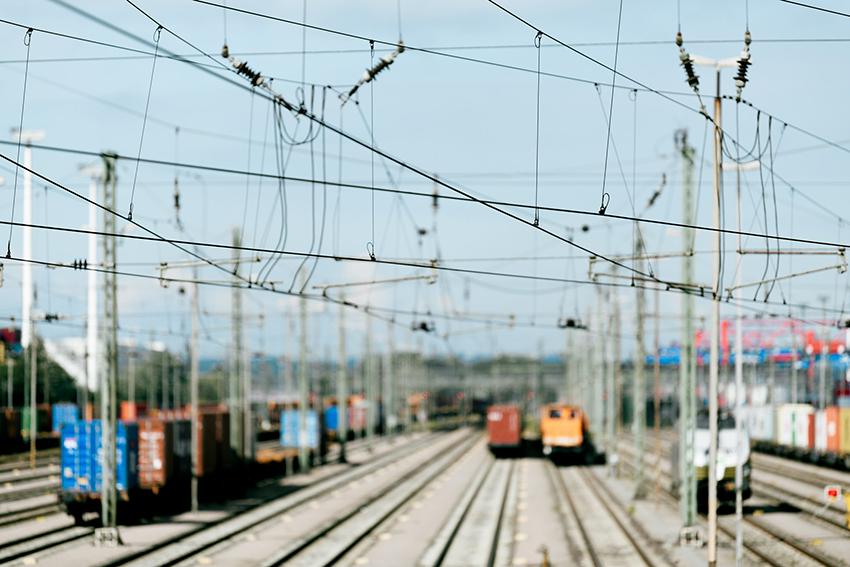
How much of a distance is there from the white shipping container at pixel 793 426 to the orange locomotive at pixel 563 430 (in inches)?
538

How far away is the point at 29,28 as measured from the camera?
16.6 m

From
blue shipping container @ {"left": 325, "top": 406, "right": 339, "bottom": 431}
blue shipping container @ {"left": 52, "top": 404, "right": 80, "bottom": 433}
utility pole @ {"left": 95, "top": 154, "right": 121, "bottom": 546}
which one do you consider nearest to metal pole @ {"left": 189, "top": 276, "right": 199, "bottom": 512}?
utility pole @ {"left": 95, "top": 154, "right": 121, "bottom": 546}

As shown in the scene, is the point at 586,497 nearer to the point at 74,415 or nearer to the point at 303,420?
the point at 303,420

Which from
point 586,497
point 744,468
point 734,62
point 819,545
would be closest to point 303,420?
point 586,497

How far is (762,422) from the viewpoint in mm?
91312

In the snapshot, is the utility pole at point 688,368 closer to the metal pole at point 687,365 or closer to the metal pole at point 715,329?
the metal pole at point 687,365

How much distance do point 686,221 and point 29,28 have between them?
21.8m

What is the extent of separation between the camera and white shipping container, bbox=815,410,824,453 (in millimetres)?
69562

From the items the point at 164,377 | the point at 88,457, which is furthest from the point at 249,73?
the point at 164,377

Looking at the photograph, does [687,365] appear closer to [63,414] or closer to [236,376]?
[236,376]

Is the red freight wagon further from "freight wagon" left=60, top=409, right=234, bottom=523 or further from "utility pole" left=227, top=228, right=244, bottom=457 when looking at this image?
"freight wagon" left=60, top=409, right=234, bottom=523

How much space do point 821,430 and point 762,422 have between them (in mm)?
20571

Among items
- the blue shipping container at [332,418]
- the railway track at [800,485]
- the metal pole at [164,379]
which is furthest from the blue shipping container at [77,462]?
the blue shipping container at [332,418]

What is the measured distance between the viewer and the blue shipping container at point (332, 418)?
12181cm
